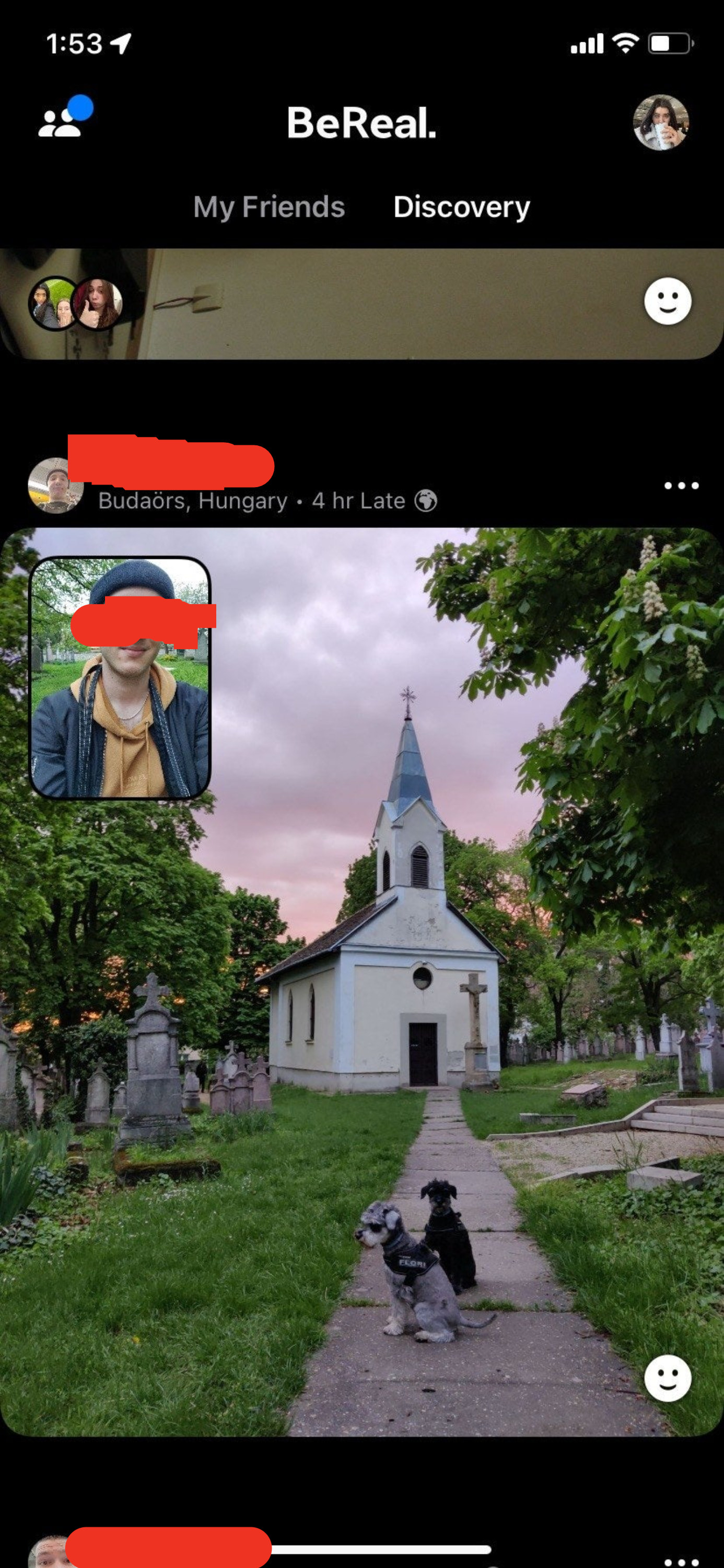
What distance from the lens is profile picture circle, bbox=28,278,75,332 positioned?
6.35ft

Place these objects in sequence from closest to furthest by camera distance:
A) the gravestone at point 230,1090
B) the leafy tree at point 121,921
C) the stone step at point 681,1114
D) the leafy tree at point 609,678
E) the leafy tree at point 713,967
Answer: the leafy tree at point 121,921, the leafy tree at point 609,678, the gravestone at point 230,1090, the stone step at point 681,1114, the leafy tree at point 713,967

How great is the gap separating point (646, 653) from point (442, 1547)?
234 cm

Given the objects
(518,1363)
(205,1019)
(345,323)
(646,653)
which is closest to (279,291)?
(345,323)

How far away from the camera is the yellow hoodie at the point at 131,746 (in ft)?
6.13

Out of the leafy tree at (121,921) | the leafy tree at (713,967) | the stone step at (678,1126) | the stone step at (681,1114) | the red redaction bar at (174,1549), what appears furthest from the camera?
the leafy tree at (713,967)

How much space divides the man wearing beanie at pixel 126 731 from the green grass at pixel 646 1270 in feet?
6.07

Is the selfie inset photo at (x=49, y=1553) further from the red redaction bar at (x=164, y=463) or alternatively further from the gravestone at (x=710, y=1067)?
the gravestone at (x=710, y=1067)

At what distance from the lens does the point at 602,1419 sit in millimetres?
1768

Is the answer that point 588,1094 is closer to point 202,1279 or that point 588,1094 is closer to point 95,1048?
point 202,1279

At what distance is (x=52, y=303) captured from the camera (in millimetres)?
1939
